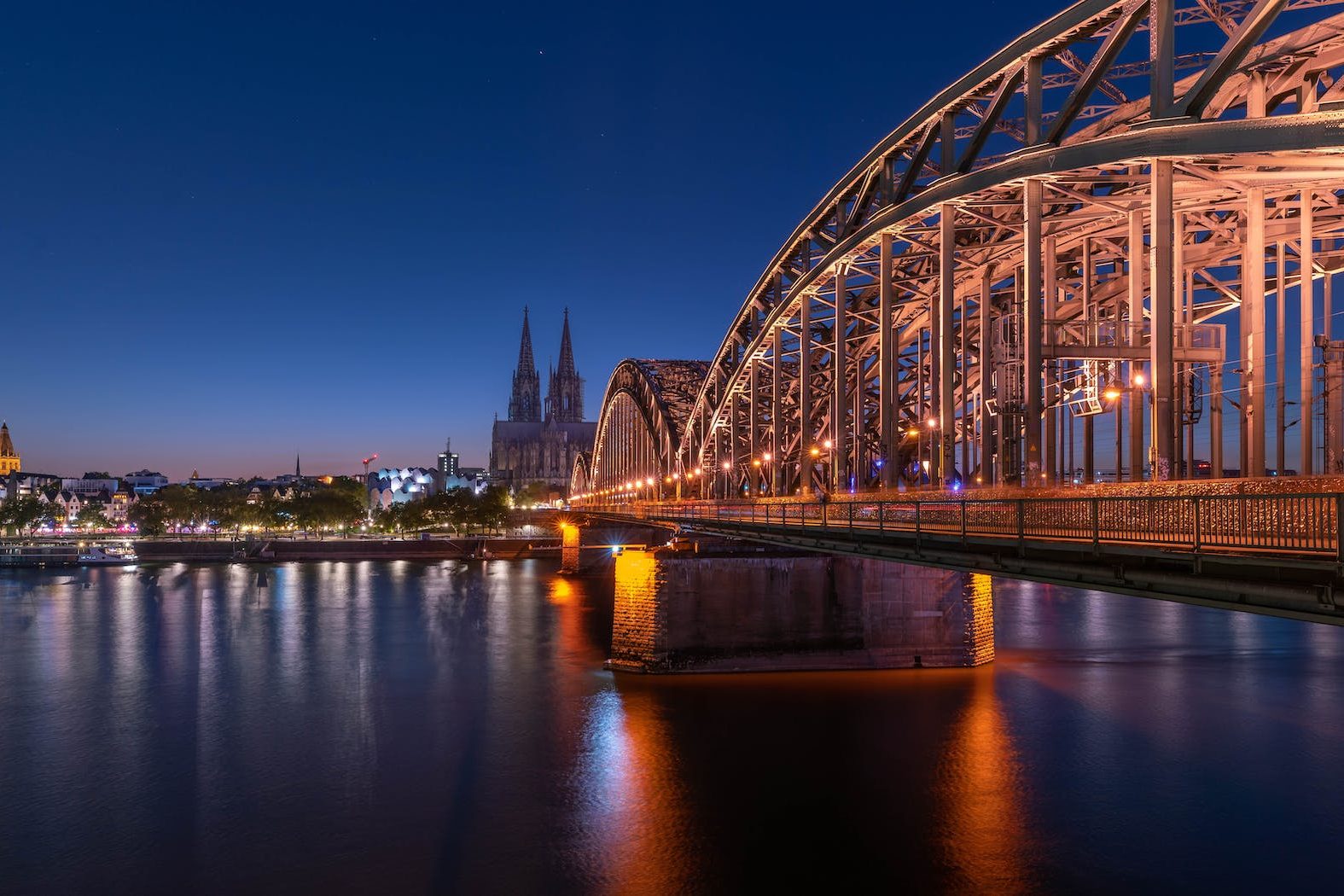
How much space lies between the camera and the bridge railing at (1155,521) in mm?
12359

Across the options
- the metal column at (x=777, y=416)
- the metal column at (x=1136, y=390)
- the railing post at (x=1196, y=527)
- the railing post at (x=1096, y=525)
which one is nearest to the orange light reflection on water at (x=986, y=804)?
the metal column at (x=1136, y=390)

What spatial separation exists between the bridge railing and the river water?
25.8 ft

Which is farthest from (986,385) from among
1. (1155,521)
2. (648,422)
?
(648,422)

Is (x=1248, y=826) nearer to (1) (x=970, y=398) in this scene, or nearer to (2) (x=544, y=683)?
(2) (x=544, y=683)

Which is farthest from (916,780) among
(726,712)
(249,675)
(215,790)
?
(249,675)

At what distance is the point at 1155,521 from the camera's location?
15117mm

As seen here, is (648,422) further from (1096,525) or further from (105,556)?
(1096,525)

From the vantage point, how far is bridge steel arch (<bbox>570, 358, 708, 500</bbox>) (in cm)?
9806

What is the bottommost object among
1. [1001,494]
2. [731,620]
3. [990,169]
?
[731,620]

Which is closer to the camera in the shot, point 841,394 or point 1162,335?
point 1162,335

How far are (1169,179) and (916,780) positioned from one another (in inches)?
661

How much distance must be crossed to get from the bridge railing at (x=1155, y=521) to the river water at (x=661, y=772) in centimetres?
785

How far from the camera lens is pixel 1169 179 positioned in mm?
22953

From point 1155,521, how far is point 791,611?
26264mm
